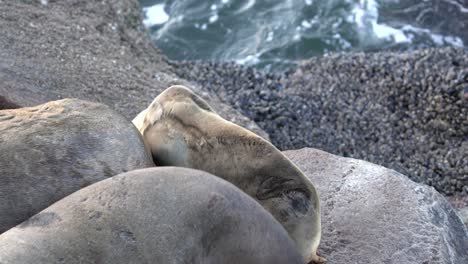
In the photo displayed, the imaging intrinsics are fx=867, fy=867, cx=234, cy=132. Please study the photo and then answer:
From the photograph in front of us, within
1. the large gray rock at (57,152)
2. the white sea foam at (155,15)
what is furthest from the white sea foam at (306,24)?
the large gray rock at (57,152)

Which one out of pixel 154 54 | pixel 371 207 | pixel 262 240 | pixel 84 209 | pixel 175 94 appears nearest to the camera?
pixel 84 209

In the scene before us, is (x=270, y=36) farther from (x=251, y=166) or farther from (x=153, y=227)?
(x=153, y=227)

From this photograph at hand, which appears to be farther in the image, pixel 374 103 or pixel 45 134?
pixel 374 103

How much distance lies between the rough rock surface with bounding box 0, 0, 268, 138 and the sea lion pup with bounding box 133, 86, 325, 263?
2289mm

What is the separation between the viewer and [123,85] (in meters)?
7.86

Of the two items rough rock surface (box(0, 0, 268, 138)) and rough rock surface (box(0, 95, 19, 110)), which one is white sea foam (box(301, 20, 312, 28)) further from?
rough rock surface (box(0, 95, 19, 110))

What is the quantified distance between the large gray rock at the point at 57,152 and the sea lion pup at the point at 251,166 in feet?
0.81

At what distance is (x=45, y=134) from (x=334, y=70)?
22.4 ft

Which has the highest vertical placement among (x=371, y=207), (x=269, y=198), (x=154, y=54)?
(x=269, y=198)

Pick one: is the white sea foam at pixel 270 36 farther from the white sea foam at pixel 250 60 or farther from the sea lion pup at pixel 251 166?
the sea lion pup at pixel 251 166

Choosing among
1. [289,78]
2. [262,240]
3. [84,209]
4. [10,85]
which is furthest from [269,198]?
[289,78]

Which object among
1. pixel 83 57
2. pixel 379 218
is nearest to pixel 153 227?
pixel 379 218

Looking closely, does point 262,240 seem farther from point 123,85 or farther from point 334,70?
point 334,70

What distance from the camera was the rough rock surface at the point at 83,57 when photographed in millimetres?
7121
